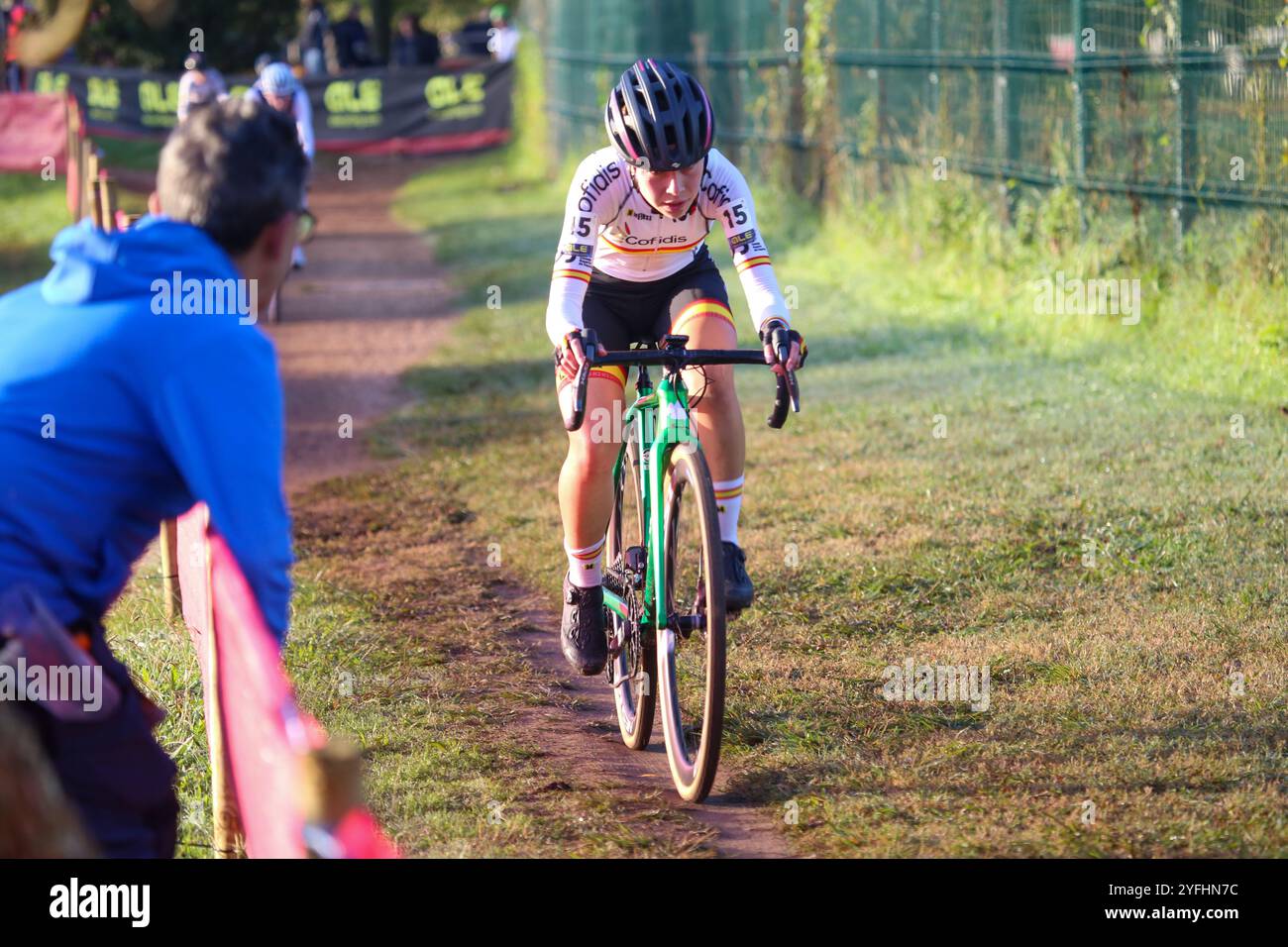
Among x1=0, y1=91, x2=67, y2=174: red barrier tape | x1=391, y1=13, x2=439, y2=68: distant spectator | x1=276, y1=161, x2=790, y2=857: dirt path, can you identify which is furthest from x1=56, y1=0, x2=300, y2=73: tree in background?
x1=0, y1=91, x2=67, y2=174: red barrier tape

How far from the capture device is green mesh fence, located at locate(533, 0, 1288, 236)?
396 inches

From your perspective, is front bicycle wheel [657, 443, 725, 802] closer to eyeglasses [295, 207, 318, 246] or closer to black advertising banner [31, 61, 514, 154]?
eyeglasses [295, 207, 318, 246]

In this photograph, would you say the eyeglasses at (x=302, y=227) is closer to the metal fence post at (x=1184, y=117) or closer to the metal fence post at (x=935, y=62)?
the metal fence post at (x=1184, y=117)

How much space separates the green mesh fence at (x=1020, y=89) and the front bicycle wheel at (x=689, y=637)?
6.27 metres

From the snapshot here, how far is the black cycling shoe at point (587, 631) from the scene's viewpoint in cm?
539

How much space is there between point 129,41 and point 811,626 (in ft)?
113

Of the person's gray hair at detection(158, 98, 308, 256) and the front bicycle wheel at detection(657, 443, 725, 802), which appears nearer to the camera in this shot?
the person's gray hair at detection(158, 98, 308, 256)

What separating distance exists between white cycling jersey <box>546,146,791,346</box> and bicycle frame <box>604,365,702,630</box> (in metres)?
0.35

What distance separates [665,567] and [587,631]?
0.67 m

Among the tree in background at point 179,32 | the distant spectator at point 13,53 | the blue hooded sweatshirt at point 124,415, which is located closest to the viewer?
the blue hooded sweatshirt at point 124,415

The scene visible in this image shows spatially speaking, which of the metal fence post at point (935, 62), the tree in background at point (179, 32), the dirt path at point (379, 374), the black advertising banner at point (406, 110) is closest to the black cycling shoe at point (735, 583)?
the dirt path at point (379, 374)

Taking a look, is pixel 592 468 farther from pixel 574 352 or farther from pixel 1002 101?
pixel 1002 101

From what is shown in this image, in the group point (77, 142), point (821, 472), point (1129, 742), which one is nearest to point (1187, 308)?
point (821, 472)

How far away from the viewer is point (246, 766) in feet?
8.34
